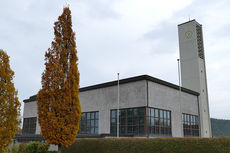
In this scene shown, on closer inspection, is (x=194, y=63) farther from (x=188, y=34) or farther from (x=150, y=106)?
(x=150, y=106)

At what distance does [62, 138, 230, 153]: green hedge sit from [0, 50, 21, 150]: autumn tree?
8862 mm

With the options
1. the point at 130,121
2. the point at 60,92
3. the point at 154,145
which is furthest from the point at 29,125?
the point at 154,145

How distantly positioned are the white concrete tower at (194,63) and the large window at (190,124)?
2.30m

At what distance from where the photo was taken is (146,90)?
31109 millimetres

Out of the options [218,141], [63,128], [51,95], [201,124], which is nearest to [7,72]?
[51,95]

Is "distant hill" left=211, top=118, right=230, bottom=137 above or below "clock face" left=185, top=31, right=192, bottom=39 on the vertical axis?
below

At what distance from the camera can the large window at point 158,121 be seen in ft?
102

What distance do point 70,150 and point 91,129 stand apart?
10.0m

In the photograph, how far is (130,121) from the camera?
105 feet

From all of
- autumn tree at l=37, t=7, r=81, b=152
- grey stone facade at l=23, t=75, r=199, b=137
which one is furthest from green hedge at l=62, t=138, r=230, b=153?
grey stone facade at l=23, t=75, r=199, b=137

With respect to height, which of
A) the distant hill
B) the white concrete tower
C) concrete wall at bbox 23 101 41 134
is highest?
the white concrete tower

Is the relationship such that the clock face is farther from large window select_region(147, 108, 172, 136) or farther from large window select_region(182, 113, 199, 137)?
large window select_region(147, 108, 172, 136)

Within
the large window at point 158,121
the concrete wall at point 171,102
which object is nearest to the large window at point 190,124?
the concrete wall at point 171,102

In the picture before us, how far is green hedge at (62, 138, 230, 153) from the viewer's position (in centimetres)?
1653
